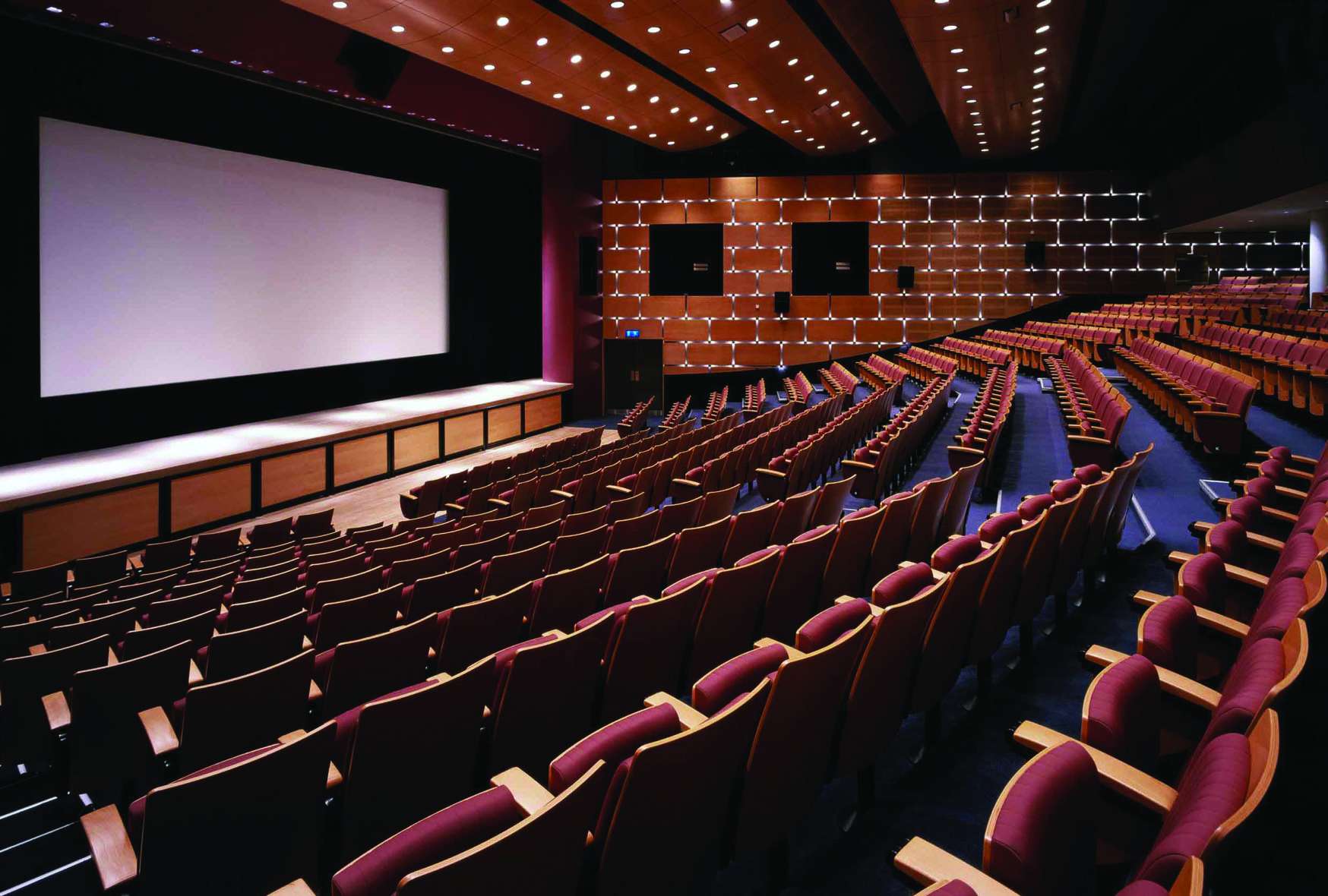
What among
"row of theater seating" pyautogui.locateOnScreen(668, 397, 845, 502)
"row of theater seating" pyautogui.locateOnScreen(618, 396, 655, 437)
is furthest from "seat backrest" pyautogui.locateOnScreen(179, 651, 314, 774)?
"row of theater seating" pyautogui.locateOnScreen(618, 396, 655, 437)

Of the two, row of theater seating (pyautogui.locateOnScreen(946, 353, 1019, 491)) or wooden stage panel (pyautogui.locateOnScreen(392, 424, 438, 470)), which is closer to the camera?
row of theater seating (pyautogui.locateOnScreen(946, 353, 1019, 491))

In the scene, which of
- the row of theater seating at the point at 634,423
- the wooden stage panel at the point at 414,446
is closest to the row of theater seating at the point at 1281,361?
the row of theater seating at the point at 634,423

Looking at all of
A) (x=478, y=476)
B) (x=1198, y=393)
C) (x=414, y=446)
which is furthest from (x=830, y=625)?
(x=414, y=446)

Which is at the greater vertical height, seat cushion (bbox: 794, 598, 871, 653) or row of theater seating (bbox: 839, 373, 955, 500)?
row of theater seating (bbox: 839, 373, 955, 500)

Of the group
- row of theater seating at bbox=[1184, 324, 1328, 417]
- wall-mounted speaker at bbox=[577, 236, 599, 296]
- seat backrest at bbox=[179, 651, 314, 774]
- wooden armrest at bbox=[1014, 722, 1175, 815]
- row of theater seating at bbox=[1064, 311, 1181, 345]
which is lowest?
seat backrest at bbox=[179, 651, 314, 774]

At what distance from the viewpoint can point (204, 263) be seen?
7.86 metres

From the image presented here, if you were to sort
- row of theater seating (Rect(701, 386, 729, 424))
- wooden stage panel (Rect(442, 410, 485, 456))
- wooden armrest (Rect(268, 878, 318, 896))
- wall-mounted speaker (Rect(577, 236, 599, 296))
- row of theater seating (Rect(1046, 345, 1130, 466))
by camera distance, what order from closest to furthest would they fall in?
wooden armrest (Rect(268, 878, 318, 896)), row of theater seating (Rect(1046, 345, 1130, 466)), row of theater seating (Rect(701, 386, 729, 424)), wooden stage panel (Rect(442, 410, 485, 456)), wall-mounted speaker (Rect(577, 236, 599, 296))

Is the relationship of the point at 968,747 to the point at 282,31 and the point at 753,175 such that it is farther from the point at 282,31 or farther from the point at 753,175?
the point at 753,175

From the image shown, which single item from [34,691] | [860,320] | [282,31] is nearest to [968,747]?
[34,691]

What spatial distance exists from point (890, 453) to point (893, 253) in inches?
381

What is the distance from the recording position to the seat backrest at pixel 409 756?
158 centimetres

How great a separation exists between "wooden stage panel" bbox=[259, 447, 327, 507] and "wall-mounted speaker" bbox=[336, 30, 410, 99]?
12.1 feet

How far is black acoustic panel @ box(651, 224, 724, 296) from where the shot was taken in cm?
1409

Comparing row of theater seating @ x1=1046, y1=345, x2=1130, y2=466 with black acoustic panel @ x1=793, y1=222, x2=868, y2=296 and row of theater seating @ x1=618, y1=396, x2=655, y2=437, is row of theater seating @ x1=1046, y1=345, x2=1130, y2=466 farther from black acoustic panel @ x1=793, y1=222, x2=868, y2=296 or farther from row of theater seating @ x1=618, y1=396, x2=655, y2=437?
black acoustic panel @ x1=793, y1=222, x2=868, y2=296
